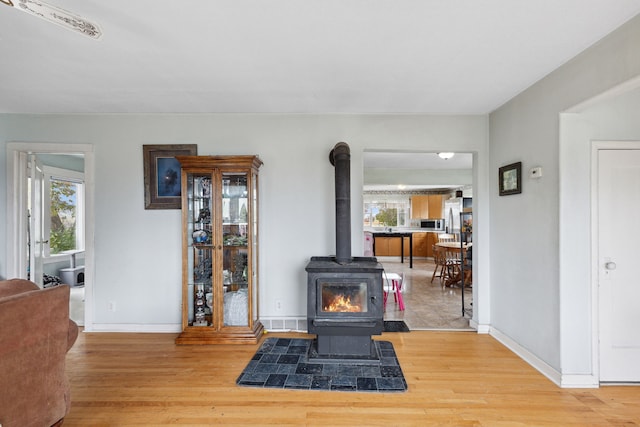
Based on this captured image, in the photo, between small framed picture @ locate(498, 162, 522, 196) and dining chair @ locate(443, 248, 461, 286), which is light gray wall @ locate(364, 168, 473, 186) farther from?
small framed picture @ locate(498, 162, 522, 196)

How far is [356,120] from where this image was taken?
3506mm

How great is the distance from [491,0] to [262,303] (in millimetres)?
3263

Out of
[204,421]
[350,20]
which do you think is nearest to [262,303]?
[204,421]

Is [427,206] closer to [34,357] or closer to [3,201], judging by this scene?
[3,201]

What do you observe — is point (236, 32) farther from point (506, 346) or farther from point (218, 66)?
point (506, 346)

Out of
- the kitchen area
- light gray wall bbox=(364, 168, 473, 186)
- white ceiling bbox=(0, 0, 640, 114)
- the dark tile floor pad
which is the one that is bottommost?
the dark tile floor pad

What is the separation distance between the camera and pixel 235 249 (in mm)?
3273

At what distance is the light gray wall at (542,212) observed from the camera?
2.09 m

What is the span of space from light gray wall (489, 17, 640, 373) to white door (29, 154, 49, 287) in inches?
203

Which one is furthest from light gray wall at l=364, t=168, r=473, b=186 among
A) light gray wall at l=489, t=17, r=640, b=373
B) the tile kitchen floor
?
light gray wall at l=489, t=17, r=640, b=373

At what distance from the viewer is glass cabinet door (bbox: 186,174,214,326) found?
129 inches

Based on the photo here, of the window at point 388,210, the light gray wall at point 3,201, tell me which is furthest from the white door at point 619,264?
the window at point 388,210

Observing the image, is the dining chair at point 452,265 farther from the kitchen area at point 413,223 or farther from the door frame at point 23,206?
the door frame at point 23,206

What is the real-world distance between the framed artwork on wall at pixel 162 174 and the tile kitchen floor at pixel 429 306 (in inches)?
118
